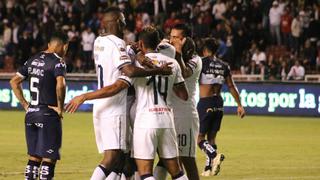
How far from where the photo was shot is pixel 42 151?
37.9 ft

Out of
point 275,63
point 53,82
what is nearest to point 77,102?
point 53,82

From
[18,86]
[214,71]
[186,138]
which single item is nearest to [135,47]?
[186,138]

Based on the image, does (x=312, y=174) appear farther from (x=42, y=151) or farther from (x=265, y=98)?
(x=265, y=98)

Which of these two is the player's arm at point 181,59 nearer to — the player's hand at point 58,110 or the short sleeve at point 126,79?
the short sleeve at point 126,79

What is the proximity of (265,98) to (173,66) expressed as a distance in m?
18.1

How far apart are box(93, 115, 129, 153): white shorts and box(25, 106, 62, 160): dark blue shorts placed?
1.34 meters

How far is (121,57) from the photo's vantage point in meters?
10.2

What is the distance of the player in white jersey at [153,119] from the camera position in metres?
10.2

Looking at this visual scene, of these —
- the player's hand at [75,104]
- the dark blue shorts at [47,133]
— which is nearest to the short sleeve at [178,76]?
the player's hand at [75,104]

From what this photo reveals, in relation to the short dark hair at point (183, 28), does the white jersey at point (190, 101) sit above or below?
below

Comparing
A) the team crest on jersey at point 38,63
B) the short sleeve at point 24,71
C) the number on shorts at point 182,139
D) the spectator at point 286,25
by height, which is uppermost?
the spectator at point 286,25

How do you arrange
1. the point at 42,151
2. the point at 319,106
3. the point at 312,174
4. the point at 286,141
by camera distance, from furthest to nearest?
the point at 319,106, the point at 286,141, the point at 312,174, the point at 42,151

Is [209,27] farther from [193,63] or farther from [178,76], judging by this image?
[178,76]

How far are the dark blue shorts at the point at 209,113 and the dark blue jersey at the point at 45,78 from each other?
4196 millimetres
